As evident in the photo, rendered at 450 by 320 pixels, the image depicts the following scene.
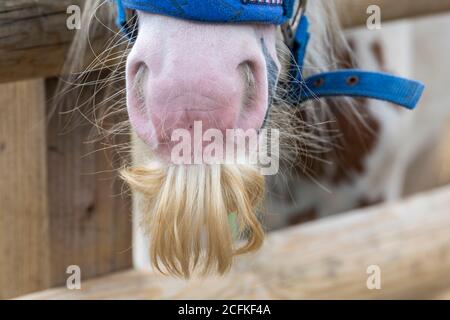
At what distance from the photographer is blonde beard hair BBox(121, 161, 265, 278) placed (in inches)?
22.3

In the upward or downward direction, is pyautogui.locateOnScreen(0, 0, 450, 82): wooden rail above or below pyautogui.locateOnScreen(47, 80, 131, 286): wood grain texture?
above

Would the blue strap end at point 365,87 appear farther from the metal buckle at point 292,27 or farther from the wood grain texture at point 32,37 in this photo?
the wood grain texture at point 32,37

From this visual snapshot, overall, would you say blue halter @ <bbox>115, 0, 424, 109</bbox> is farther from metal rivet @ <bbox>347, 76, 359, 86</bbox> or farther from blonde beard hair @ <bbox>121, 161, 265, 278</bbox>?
blonde beard hair @ <bbox>121, 161, 265, 278</bbox>

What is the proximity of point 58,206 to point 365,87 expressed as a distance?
15.5 inches

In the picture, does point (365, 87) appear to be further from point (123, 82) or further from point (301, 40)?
point (123, 82)

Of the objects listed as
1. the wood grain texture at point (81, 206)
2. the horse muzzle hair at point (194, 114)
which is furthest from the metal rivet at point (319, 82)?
the wood grain texture at point (81, 206)

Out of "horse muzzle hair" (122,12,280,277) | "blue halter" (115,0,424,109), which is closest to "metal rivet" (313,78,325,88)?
"blue halter" (115,0,424,109)

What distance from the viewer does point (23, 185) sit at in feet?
2.85

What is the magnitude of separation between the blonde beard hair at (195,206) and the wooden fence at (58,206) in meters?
0.20

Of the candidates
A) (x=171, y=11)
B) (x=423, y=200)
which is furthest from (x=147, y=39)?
(x=423, y=200)

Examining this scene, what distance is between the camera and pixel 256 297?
3.08 feet

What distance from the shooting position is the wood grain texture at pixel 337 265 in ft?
3.02
